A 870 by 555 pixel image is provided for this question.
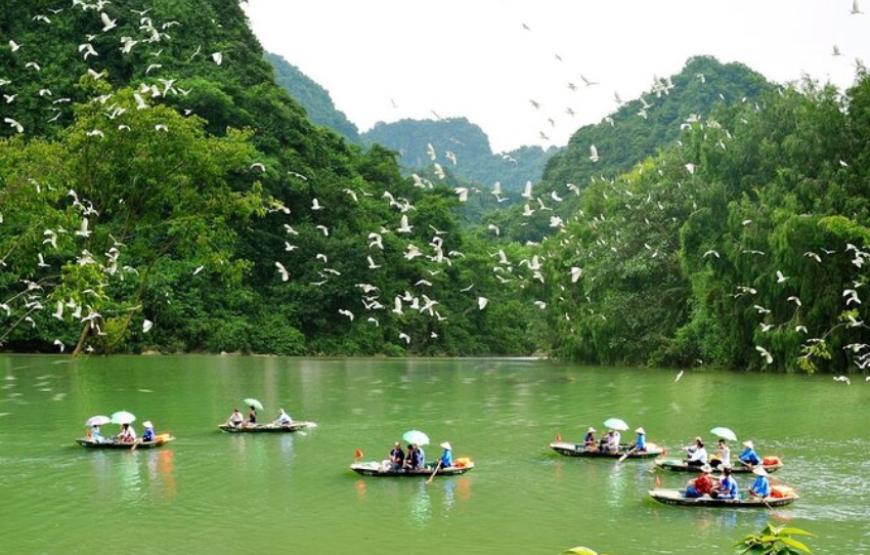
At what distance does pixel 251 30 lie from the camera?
87.7 m

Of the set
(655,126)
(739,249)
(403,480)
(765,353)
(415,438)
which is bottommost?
(403,480)

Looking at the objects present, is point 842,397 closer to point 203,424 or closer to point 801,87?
point 801,87

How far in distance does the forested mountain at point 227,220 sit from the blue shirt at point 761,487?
30050mm

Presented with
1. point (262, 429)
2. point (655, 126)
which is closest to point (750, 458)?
point (262, 429)

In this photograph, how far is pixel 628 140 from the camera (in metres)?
112

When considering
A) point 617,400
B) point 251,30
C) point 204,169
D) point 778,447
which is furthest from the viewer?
point 251,30

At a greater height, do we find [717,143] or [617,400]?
[717,143]

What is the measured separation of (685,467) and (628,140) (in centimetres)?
9101

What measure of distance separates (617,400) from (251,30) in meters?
58.5

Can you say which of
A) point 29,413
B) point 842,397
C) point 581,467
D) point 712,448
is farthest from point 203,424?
point 842,397

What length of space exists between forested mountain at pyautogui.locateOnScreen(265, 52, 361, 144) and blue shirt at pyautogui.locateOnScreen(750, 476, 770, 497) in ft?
459

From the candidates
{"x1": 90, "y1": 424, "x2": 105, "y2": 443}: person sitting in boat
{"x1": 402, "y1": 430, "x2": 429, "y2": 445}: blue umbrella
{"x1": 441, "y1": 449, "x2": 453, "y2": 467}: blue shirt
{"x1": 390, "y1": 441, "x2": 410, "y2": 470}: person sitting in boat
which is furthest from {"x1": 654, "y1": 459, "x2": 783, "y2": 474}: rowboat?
{"x1": 90, "y1": 424, "x2": 105, "y2": 443}: person sitting in boat

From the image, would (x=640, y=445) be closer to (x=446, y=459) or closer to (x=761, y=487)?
(x=446, y=459)

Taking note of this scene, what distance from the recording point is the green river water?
18.2m
